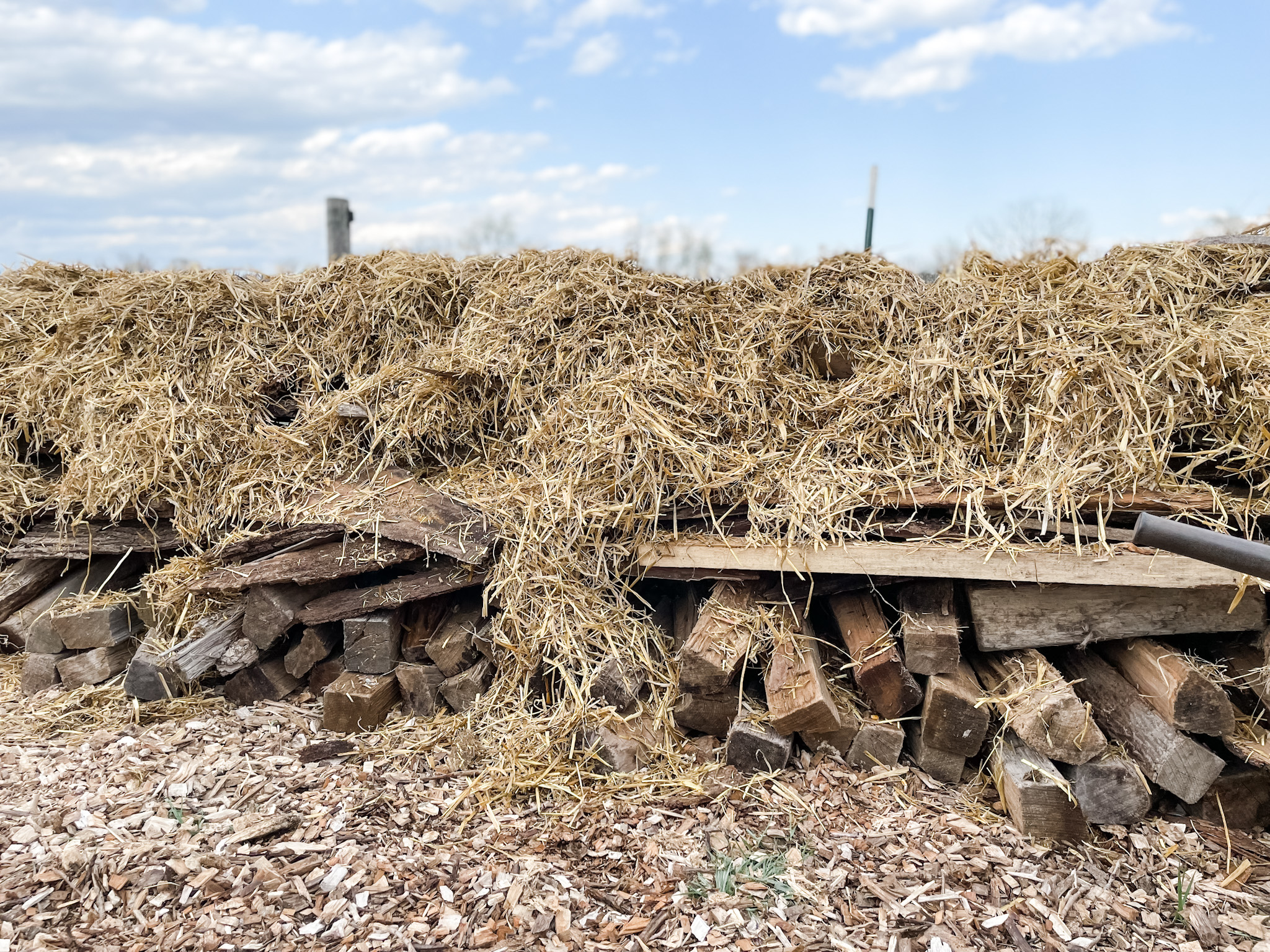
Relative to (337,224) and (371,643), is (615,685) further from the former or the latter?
(337,224)

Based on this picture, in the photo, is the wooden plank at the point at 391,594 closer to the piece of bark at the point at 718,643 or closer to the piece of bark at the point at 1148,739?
the piece of bark at the point at 718,643

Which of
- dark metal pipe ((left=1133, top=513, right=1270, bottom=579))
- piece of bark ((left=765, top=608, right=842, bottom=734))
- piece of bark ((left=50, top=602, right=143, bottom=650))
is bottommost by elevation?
piece of bark ((left=50, top=602, right=143, bottom=650))

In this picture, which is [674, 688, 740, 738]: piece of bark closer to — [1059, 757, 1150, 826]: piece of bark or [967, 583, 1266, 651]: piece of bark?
[967, 583, 1266, 651]: piece of bark

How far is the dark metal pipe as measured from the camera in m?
1.66

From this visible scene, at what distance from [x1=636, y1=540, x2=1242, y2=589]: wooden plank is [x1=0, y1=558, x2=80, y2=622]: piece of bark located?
3882 mm

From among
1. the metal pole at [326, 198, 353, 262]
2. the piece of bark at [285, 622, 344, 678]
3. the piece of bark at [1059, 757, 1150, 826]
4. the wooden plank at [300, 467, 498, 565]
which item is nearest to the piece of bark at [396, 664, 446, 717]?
the piece of bark at [285, 622, 344, 678]

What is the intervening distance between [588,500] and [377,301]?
2269 mm

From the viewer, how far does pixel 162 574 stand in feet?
15.3

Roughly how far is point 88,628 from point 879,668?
4075mm

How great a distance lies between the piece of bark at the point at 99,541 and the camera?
4.89m

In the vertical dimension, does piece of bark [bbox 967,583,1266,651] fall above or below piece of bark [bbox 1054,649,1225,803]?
above

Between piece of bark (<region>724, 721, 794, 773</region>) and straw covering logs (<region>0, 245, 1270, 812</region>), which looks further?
straw covering logs (<region>0, 245, 1270, 812</region>)

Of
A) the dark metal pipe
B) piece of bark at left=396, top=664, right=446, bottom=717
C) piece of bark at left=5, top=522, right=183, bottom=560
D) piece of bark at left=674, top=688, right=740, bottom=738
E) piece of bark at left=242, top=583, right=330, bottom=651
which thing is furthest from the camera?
piece of bark at left=5, top=522, right=183, bottom=560

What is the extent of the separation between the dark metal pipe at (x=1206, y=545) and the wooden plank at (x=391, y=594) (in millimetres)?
2949
